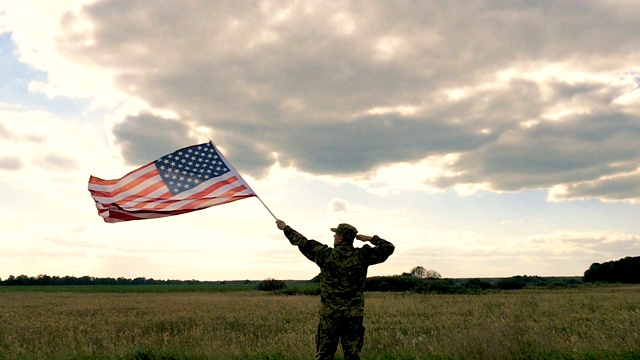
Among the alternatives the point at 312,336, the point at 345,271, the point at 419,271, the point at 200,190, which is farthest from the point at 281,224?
the point at 419,271

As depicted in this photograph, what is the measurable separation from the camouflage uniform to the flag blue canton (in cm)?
394

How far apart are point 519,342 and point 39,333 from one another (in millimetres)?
16219

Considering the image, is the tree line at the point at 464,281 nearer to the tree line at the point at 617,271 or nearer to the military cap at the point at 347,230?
the tree line at the point at 617,271

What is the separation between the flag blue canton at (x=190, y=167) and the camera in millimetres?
11117

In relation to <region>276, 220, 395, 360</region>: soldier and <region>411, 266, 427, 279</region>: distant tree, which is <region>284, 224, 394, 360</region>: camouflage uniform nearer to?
<region>276, 220, 395, 360</region>: soldier

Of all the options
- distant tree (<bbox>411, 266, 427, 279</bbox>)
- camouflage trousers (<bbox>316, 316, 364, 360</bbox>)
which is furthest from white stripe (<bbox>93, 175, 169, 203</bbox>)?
distant tree (<bbox>411, 266, 427, 279</bbox>)

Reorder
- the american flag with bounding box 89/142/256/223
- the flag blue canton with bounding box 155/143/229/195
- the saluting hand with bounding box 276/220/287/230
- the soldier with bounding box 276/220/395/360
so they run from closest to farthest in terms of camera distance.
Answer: the soldier with bounding box 276/220/395/360 < the saluting hand with bounding box 276/220/287/230 < the american flag with bounding box 89/142/256/223 < the flag blue canton with bounding box 155/143/229/195

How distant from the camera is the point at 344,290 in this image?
8.05m

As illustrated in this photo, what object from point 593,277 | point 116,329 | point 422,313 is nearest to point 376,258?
point 116,329

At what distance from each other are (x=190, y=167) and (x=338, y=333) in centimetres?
506

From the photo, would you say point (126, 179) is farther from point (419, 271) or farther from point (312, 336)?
point (419, 271)

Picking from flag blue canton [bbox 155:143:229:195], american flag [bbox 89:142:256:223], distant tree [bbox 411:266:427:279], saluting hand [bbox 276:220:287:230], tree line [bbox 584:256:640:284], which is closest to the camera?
saluting hand [bbox 276:220:287:230]

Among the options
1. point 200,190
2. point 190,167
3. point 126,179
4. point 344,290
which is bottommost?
point 344,290

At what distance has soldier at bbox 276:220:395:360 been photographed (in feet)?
26.4
